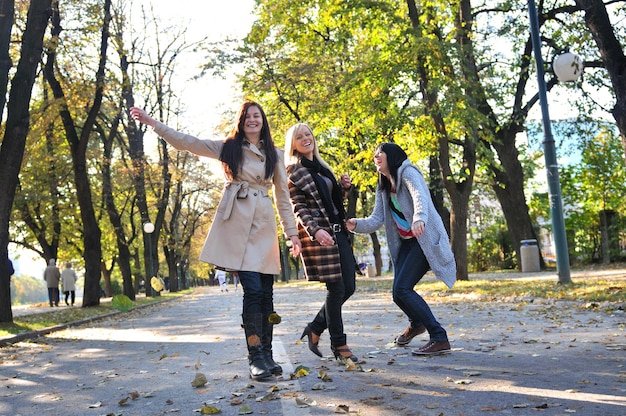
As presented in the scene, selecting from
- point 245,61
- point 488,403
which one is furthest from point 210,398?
point 245,61

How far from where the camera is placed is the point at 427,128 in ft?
61.5

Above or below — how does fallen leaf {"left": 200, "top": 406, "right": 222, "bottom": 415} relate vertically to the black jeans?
below

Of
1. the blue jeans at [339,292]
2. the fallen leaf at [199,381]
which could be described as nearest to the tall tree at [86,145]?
the blue jeans at [339,292]

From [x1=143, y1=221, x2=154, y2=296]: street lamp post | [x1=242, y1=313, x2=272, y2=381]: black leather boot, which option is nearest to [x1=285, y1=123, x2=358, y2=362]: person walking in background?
[x1=242, y1=313, x2=272, y2=381]: black leather boot

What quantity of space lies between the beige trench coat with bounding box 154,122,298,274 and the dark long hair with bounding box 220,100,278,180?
51 mm

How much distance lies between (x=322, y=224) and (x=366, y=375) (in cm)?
137

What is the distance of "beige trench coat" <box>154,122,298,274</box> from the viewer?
5.89 meters

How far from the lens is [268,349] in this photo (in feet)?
19.7

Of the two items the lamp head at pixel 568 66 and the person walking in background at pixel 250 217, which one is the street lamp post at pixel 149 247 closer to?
the lamp head at pixel 568 66

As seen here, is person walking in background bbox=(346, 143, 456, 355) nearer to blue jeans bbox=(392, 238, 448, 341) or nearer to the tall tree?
blue jeans bbox=(392, 238, 448, 341)

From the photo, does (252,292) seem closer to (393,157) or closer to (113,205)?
(393,157)

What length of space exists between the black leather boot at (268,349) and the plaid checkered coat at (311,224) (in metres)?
0.54

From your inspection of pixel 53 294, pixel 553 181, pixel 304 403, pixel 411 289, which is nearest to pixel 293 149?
pixel 411 289

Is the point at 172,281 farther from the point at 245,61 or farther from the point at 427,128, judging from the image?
the point at 427,128
